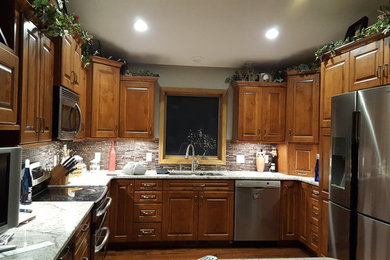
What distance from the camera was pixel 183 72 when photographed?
4176 mm

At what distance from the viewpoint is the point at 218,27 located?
3.19 m

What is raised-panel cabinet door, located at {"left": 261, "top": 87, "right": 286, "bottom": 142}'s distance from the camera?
3928mm

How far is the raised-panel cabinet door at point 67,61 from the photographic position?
2166 millimetres

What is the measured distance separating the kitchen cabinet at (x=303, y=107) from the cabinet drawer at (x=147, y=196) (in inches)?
76.8

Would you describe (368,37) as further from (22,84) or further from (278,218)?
(22,84)

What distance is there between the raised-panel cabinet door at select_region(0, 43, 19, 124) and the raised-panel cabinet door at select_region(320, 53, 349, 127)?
2.68 metres

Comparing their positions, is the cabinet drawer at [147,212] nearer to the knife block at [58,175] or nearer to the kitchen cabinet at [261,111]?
the knife block at [58,175]

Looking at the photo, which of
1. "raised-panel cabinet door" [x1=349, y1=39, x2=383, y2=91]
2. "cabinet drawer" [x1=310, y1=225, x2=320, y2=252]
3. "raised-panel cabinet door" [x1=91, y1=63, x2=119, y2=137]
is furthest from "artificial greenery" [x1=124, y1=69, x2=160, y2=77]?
"cabinet drawer" [x1=310, y1=225, x2=320, y2=252]

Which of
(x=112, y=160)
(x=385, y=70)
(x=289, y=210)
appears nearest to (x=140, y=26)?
(x=112, y=160)

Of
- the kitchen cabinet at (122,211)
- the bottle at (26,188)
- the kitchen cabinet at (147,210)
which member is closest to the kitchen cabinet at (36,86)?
the bottle at (26,188)

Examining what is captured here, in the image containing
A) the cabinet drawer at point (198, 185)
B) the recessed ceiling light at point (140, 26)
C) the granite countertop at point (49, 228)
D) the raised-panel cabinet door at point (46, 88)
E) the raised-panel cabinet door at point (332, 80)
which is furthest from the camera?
the cabinet drawer at point (198, 185)

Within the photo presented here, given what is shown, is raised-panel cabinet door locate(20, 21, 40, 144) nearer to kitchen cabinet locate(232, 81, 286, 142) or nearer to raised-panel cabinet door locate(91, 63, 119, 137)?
raised-panel cabinet door locate(91, 63, 119, 137)

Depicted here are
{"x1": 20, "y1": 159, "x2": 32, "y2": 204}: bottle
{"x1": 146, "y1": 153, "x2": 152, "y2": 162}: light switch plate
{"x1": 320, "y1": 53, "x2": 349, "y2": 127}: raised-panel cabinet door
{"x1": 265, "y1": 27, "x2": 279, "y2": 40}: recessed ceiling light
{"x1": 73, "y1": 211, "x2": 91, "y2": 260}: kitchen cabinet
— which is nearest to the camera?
{"x1": 73, "y1": 211, "x2": 91, "y2": 260}: kitchen cabinet

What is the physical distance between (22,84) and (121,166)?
Answer: 2609 millimetres
